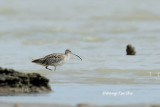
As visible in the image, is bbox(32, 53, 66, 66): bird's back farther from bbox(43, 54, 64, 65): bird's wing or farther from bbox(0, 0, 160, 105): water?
bbox(0, 0, 160, 105): water

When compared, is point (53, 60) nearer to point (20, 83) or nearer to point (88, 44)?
point (20, 83)

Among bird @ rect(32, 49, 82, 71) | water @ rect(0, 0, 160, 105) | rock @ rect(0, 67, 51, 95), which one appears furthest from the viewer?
bird @ rect(32, 49, 82, 71)

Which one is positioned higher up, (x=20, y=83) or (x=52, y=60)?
(x=52, y=60)

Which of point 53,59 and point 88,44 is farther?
point 88,44

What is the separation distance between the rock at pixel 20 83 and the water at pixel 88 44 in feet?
0.83

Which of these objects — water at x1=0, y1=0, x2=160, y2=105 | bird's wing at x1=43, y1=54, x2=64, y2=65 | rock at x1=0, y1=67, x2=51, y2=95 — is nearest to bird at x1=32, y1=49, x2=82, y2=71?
bird's wing at x1=43, y1=54, x2=64, y2=65

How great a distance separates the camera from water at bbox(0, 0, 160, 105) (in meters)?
9.49

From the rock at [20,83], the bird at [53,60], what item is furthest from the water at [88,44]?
the rock at [20,83]

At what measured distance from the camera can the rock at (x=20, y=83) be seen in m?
8.92

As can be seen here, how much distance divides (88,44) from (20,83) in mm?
8553

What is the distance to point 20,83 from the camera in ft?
29.3

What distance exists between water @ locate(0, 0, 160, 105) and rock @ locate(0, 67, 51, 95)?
253 mm

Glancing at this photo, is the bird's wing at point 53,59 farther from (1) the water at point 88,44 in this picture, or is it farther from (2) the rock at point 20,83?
(2) the rock at point 20,83

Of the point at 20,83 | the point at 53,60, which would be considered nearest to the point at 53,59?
the point at 53,60
